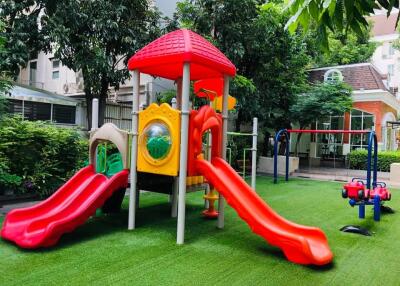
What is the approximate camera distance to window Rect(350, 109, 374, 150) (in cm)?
1884

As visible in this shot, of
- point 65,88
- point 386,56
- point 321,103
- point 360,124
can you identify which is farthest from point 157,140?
point 386,56

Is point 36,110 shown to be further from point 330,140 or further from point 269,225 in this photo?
point 330,140

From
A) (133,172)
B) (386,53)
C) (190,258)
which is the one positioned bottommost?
(190,258)

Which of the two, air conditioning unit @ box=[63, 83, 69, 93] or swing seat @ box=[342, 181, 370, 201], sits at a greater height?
air conditioning unit @ box=[63, 83, 69, 93]

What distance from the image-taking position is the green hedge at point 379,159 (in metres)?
16.1

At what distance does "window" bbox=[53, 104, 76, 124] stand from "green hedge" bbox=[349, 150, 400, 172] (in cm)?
1352

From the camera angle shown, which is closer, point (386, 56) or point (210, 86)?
point (210, 86)

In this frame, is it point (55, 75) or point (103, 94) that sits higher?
point (55, 75)

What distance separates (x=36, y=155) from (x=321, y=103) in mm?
12103

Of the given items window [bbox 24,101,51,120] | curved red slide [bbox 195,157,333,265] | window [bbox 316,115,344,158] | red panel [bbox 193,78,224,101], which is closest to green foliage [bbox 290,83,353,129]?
window [bbox 316,115,344,158]

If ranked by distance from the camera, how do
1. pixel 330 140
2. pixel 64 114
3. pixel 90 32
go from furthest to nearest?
pixel 330 140
pixel 64 114
pixel 90 32

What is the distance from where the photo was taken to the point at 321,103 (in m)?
15.4

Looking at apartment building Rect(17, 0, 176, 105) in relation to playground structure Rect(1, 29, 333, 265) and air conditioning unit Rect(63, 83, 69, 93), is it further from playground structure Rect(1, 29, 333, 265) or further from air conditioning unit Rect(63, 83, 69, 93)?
playground structure Rect(1, 29, 333, 265)

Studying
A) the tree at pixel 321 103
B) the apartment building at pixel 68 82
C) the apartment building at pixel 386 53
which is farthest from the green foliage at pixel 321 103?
the apartment building at pixel 386 53
